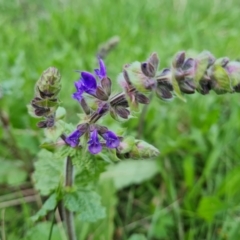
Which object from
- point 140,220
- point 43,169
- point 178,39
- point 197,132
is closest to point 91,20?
point 178,39

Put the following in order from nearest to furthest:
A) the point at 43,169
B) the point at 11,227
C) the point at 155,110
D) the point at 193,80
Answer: the point at 193,80, the point at 43,169, the point at 11,227, the point at 155,110

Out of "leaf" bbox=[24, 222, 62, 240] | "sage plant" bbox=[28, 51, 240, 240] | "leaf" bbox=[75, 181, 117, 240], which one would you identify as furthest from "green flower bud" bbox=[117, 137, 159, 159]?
"leaf" bbox=[75, 181, 117, 240]

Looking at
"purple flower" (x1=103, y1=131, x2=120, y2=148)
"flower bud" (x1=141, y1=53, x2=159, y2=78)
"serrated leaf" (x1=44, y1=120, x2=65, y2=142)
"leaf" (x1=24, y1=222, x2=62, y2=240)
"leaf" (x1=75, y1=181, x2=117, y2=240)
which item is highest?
"flower bud" (x1=141, y1=53, x2=159, y2=78)

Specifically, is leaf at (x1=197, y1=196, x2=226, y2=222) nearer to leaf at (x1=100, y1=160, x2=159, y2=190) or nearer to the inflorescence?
leaf at (x1=100, y1=160, x2=159, y2=190)

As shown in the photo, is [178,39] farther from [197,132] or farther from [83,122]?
[83,122]

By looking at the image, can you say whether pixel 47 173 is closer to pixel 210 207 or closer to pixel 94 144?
pixel 94 144

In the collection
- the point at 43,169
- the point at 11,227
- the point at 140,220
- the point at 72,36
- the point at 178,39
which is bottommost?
the point at 140,220

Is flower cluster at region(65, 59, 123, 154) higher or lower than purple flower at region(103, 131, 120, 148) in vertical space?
higher
